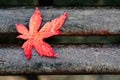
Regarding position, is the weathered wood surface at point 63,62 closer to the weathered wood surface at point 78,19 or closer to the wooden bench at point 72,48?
the wooden bench at point 72,48

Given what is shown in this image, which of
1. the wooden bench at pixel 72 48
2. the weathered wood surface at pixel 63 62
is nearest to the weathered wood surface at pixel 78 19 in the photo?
the wooden bench at pixel 72 48

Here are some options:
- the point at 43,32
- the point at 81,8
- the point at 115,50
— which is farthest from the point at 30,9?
the point at 115,50

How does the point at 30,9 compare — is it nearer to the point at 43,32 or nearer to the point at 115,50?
the point at 43,32

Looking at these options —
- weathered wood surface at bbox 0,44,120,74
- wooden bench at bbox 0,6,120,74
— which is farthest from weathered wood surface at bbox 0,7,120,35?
Result: weathered wood surface at bbox 0,44,120,74

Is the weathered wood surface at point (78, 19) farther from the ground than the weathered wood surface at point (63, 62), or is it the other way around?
the weathered wood surface at point (78, 19)

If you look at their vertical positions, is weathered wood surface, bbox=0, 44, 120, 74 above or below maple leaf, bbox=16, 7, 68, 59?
below

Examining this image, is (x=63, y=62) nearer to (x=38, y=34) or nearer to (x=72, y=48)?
(x=72, y=48)

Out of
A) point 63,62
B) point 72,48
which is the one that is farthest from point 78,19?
point 63,62

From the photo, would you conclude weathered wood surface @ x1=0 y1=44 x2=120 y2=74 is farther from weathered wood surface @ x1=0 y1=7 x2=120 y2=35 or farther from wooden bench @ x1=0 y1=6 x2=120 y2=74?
weathered wood surface @ x1=0 y1=7 x2=120 y2=35

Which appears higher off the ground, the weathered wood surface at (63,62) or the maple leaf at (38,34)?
the maple leaf at (38,34)
